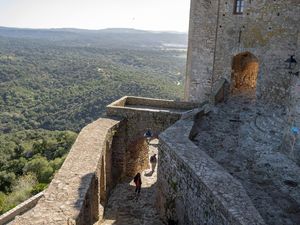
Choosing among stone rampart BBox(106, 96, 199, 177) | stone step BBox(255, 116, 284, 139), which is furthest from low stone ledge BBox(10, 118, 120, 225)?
stone step BBox(255, 116, 284, 139)

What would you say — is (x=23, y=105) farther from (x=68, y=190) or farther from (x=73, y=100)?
(x=68, y=190)

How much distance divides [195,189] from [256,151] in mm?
3662

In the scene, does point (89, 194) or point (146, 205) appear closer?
point (89, 194)

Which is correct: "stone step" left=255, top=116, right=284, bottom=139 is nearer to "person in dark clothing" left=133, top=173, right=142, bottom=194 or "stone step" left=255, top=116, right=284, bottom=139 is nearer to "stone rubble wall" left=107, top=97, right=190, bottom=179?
"stone rubble wall" left=107, top=97, right=190, bottom=179

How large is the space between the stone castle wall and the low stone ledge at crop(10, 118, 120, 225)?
6.33 metres

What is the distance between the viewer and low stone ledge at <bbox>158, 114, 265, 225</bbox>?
6379 mm

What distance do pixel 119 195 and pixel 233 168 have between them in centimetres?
508

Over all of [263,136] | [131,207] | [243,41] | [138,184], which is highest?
[243,41]

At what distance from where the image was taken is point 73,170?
9.18m

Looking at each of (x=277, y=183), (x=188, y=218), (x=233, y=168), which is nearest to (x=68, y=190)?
(x=188, y=218)

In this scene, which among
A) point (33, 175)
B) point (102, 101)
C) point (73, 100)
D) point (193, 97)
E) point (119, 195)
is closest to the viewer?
point (119, 195)

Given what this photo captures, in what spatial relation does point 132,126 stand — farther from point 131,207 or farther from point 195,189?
point 195,189

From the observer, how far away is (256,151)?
10.7 m

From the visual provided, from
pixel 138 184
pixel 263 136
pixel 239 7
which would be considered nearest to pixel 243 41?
pixel 239 7
